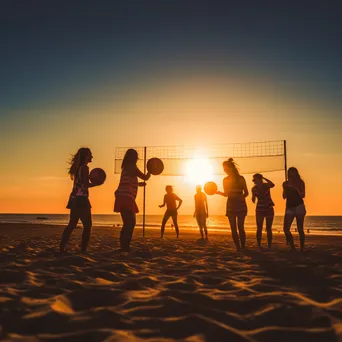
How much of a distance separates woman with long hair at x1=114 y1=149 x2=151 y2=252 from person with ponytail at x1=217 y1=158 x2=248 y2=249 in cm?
181

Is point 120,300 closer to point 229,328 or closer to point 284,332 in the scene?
point 229,328

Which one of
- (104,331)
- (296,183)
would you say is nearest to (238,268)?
(104,331)

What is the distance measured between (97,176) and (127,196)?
0.69m

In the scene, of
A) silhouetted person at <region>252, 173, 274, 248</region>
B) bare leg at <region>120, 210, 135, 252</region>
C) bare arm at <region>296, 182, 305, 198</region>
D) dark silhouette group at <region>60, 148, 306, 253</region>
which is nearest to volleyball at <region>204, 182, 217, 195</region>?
dark silhouette group at <region>60, 148, 306, 253</region>

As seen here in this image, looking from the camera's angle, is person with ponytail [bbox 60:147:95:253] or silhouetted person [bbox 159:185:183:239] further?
silhouetted person [bbox 159:185:183:239]

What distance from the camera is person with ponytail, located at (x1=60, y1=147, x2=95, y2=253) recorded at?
565cm

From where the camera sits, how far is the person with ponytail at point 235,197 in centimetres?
679

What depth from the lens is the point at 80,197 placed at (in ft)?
18.7

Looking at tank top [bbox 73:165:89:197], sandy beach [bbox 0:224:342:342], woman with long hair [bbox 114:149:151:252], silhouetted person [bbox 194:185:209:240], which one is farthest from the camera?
silhouetted person [bbox 194:185:209:240]

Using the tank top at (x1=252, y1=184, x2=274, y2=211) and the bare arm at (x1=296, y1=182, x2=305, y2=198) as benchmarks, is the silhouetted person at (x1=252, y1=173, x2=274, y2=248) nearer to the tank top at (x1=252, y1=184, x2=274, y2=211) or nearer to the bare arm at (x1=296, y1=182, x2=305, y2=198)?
the tank top at (x1=252, y1=184, x2=274, y2=211)

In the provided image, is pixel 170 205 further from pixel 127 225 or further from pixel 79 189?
pixel 79 189

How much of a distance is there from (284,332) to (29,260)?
147 inches

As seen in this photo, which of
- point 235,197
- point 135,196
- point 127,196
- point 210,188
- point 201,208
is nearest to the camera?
point 127,196

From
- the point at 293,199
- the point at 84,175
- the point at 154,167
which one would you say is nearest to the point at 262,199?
the point at 293,199
